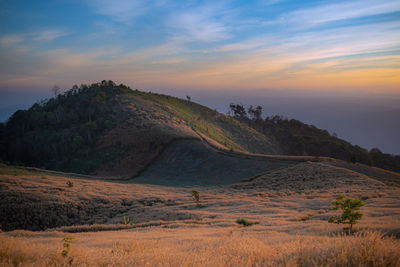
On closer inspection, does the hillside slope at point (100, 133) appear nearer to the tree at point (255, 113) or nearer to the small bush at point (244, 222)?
the tree at point (255, 113)

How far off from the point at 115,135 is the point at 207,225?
48411 millimetres

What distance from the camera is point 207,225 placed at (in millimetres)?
14031

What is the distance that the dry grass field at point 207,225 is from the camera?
474 cm

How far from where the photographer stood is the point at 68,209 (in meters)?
20.8

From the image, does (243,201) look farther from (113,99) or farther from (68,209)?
(113,99)

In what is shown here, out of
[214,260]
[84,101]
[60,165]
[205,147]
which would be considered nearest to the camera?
[214,260]

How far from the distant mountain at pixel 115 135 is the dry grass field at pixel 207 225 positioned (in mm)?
18901

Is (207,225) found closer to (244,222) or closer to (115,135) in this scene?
(244,222)

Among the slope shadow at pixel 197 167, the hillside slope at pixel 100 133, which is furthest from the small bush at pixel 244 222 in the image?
the hillside slope at pixel 100 133

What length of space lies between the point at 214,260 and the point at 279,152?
79.1m

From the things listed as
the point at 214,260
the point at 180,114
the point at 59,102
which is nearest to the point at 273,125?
the point at 180,114

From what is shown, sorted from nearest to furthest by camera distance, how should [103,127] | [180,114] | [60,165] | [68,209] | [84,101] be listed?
[68,209] → [60,165] → [103,127] → [84,101] → [180,114]

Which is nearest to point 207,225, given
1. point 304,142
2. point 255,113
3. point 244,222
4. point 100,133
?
point 244,222

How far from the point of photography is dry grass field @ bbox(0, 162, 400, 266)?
4742mm
